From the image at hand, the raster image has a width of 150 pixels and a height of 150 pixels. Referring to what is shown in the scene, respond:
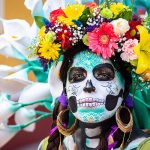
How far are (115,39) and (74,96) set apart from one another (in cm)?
22

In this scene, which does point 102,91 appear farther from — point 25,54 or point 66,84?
point 25,54

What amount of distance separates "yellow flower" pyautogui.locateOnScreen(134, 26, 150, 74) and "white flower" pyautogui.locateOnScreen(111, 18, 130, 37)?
0.12 ft

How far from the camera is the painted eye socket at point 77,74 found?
1.50m

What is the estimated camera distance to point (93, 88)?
1453 millimetres

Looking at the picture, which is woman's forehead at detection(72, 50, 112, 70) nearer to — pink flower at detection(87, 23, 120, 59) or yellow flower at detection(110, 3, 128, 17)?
pink flower at detection(87, 23, 120, 59)

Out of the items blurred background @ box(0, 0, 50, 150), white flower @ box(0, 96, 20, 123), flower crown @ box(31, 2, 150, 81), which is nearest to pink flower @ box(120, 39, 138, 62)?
flower crown @ box(31, 2, 150, 81)

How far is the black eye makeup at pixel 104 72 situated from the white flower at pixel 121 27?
109 mm

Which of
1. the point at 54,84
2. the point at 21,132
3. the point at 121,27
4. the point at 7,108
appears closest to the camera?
the point at 121,27

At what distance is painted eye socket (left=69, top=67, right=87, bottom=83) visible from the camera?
1.50 meters

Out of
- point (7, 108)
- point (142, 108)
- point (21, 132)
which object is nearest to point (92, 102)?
point (142, 108)

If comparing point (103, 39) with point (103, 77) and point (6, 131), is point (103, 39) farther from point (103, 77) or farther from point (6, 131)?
point (6, 131)

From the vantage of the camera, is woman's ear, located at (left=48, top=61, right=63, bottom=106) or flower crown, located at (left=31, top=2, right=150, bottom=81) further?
woman's ear, located at (left=48, top=61, right=63, bottom=106)

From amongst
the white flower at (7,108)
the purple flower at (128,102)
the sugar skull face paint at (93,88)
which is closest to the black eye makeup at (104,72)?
the sugar skull face paint at (93,88)

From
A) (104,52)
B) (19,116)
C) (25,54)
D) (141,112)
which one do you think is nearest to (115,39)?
(104,52)
